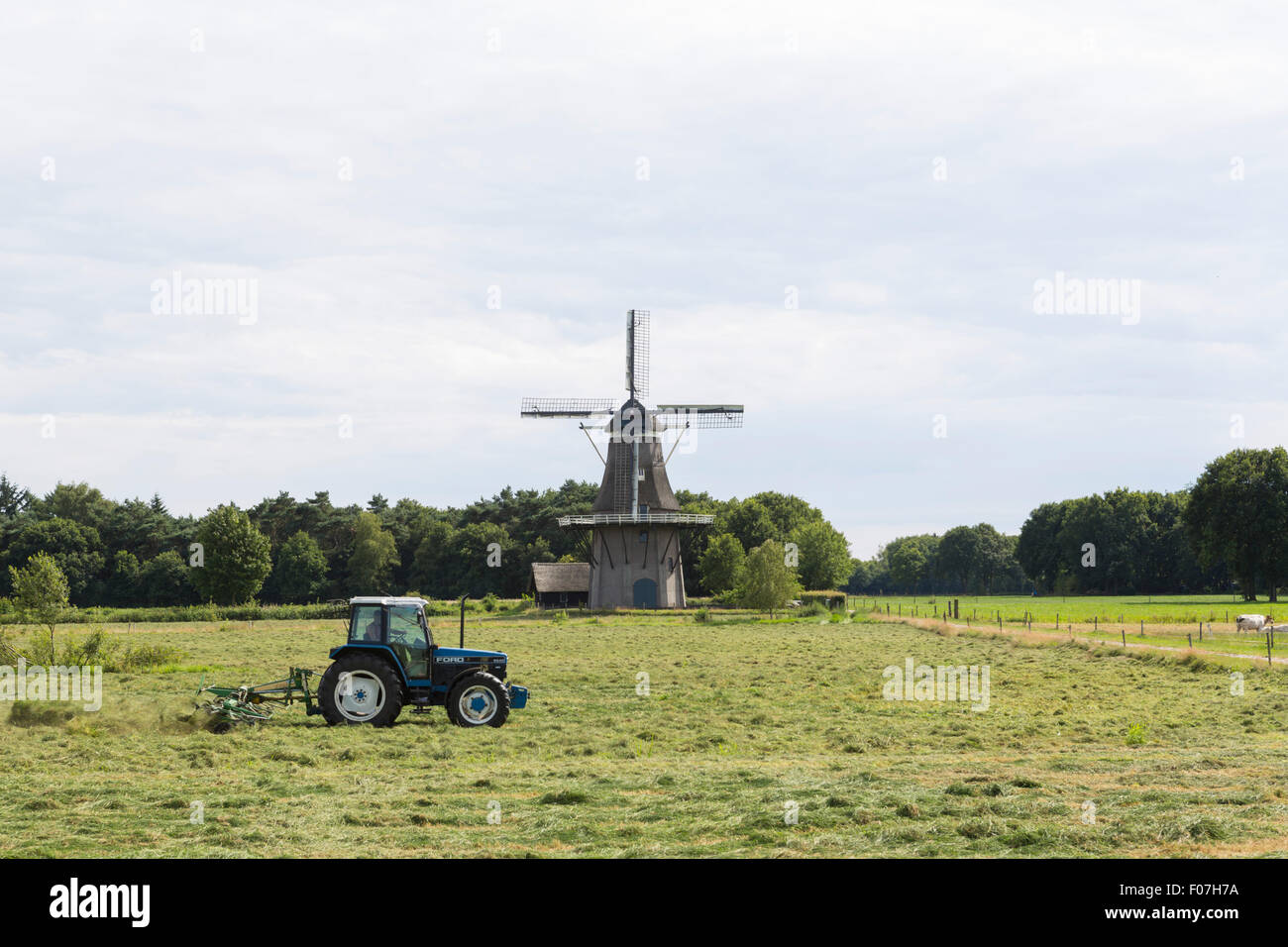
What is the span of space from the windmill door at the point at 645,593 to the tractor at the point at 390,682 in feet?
181

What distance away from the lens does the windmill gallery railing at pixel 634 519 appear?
7331 cm

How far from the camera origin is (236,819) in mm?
11547

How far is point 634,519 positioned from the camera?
7319cm

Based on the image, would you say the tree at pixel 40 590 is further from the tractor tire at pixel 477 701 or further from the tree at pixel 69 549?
the tree at pixel 69 549

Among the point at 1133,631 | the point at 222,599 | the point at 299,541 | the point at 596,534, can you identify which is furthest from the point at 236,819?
the point at 299,541

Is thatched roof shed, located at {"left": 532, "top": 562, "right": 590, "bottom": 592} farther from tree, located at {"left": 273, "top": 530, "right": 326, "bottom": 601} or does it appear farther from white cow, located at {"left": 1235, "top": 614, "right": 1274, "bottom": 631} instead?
white cow, located at {"left": 1235, "top": 614, "right": 1274, "bottom": 631}

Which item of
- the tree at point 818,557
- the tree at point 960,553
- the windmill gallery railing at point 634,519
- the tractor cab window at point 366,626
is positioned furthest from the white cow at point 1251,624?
the tree at point 960,553

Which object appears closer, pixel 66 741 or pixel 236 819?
pixel 236 819

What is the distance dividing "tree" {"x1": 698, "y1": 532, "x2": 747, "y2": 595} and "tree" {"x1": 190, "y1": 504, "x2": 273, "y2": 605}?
35.3 meters

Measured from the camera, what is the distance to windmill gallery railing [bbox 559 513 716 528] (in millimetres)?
73312

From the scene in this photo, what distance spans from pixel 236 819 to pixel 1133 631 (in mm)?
42605

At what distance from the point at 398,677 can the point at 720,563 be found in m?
73.0

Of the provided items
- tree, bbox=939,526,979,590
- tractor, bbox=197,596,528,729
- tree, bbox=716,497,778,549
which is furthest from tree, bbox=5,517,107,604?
tree, bbox=939,526,979,590
